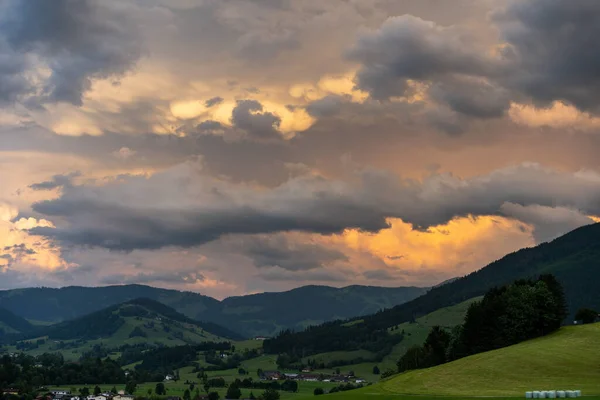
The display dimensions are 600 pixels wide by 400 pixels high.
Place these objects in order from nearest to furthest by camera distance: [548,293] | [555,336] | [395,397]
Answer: [395,397] < [555,336] < [548,293]

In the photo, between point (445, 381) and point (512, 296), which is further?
point (512, 296)

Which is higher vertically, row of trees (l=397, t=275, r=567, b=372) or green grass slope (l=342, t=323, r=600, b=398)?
row of trees (l=397, t=275, r=567, b=372)

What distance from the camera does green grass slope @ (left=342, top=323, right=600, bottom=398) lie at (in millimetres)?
123088

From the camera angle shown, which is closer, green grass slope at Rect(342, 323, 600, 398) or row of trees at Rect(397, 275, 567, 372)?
green grass slope at Rect(342, 323, 600, 398)

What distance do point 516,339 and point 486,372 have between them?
166ft

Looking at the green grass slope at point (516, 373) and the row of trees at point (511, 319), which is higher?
the row of trees at point (511, 319)

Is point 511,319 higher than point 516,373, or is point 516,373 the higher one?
point 511,319

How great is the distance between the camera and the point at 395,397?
123 metres

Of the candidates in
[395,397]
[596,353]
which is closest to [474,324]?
[596,353]

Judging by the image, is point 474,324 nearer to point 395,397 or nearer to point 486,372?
point 486,372

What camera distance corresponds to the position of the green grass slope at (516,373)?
12309 centimetres

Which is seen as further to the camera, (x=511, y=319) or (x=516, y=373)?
(x=511, y=319)

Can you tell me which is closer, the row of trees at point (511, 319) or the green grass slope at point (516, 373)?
the green grass slope at point (516, 373)

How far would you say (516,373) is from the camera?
13688 centimetres
